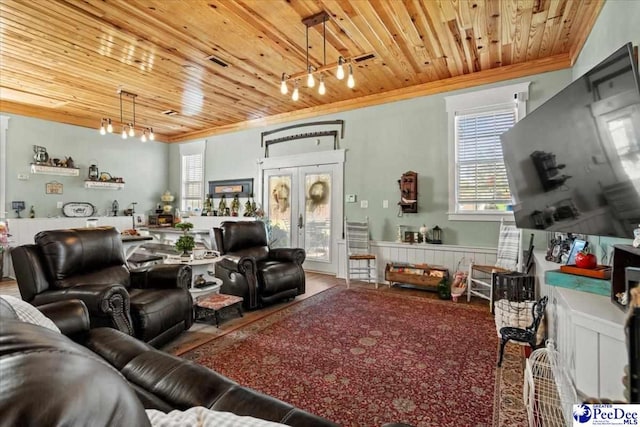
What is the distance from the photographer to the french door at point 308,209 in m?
5.50

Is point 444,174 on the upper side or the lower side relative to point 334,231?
upper

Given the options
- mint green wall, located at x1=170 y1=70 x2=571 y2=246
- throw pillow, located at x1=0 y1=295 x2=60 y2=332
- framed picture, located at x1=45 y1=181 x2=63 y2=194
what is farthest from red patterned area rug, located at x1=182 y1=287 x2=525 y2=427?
framed picture, located at x1=45 y1=181 x2=63 y2=194

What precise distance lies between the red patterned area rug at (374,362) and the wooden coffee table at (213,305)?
30 centimetres

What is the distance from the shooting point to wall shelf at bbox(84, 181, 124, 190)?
250 inches

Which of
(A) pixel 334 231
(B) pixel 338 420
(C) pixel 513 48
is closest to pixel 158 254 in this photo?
(A) pixel 334 231

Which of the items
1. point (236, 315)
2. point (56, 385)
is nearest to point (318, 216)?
point (236, 315)

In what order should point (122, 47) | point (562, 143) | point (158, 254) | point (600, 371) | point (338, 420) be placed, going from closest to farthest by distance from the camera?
point (600, 371), point (338, 420), point (562, 143), point (122, 47), point (158, 254)

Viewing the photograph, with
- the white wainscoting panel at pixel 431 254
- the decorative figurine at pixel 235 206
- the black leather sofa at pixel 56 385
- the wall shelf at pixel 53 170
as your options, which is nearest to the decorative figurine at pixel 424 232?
the white wainscoting panel at pixel 431 254

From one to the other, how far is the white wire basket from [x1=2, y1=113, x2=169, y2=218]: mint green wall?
7.42 meters

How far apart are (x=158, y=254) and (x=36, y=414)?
4.87 m

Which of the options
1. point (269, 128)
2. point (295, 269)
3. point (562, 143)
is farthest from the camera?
point (269, 128)

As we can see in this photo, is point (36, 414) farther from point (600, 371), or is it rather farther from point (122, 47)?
point (122, 47)

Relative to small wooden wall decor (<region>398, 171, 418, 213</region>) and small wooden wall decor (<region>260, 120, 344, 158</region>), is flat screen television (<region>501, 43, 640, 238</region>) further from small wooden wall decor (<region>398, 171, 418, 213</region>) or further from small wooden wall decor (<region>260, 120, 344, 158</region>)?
small wooden wall decor (<region>260, 120, 344, 158</region>)

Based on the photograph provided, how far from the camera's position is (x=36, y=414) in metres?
0.41
